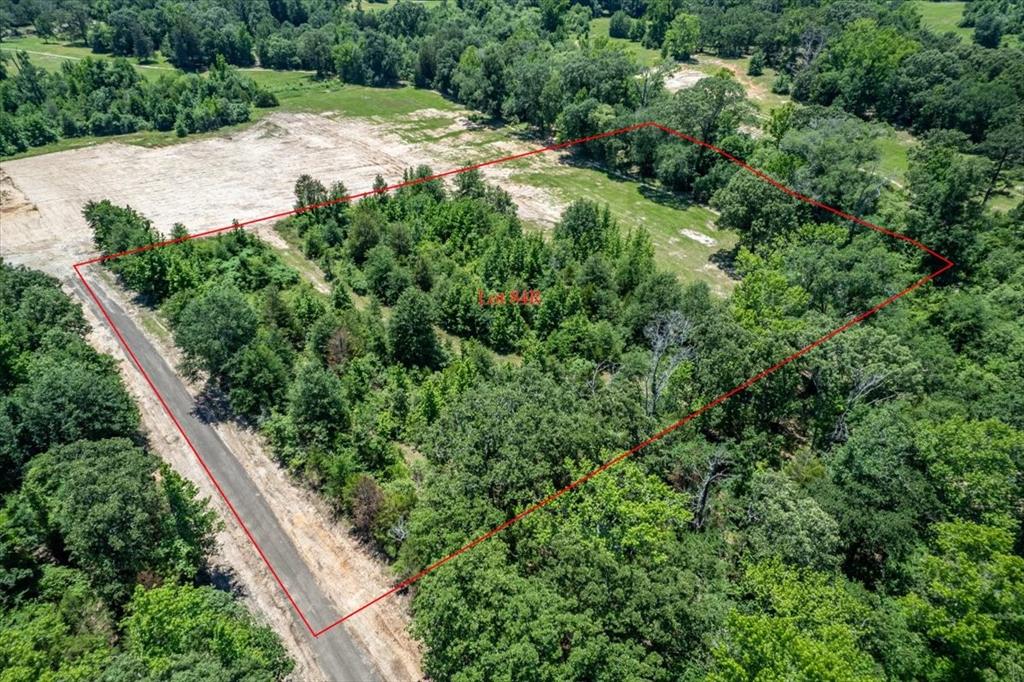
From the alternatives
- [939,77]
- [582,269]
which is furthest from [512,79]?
[939,77]

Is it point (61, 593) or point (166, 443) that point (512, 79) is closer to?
point (166, 443)

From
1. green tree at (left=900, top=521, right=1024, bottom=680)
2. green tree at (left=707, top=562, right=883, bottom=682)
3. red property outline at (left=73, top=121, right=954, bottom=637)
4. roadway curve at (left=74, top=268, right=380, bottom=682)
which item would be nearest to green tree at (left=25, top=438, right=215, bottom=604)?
roadway curve at (left=74, top=268, right=380, bottom=682)

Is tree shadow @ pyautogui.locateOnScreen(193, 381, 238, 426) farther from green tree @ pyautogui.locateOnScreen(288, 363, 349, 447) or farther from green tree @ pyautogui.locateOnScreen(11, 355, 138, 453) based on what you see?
green tree @ pyautogui.locateOnScreen(288, 363, 349, 447)

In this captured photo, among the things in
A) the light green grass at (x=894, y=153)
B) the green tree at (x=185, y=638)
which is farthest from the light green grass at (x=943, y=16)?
the green tree at (x=185, y=638)

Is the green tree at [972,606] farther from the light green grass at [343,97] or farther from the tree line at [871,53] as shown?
the light green grass at [343,97]

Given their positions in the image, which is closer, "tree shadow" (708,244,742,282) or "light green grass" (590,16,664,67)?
"tree shadow" (708,244,742,282)

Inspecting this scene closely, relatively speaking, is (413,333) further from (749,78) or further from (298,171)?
(749,78)
